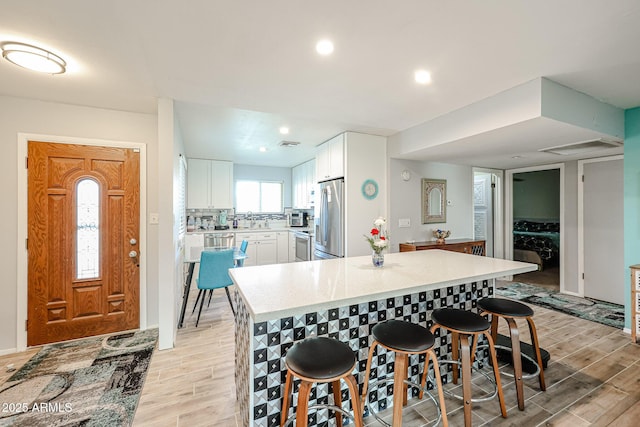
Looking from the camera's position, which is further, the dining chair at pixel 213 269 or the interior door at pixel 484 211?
the interior door at pixel 484 211

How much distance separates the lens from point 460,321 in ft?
5.52

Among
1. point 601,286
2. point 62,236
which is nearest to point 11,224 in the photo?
point 62,236

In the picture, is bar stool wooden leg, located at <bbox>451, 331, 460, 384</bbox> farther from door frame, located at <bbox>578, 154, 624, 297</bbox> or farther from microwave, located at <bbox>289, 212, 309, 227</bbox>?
microwave, located at <bbox>289, 212, 309, 227</bbox>

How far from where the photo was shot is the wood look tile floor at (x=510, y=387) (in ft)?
5.63

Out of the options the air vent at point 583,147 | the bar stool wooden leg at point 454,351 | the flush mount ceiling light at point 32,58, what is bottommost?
the bar stool wooden leg at point 454,351

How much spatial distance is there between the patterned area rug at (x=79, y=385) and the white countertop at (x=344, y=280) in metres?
1.21

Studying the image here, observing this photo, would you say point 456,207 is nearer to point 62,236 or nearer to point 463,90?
point 463,90

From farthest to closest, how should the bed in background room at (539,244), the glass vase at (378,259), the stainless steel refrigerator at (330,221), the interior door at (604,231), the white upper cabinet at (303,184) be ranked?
the bed in background room at (539,244), the white upper cabinet at (303,184), the stainless steel refrigerator at (330,221), the interior door at (604,231), the glass vase at (378,259)

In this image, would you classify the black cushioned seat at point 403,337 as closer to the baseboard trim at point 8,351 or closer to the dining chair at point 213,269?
the dining chair at point 213,269

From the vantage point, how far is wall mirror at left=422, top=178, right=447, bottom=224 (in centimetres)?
426

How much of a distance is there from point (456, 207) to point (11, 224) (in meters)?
5.65

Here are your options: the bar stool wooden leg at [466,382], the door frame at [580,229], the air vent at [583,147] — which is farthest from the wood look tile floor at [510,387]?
the air vent at [583,147]

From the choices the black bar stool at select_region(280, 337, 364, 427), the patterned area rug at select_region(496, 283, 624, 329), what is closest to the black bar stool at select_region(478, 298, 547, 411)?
the black bar stool at select_region(280, 337, 364, 427)

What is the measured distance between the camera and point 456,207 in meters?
4.59
